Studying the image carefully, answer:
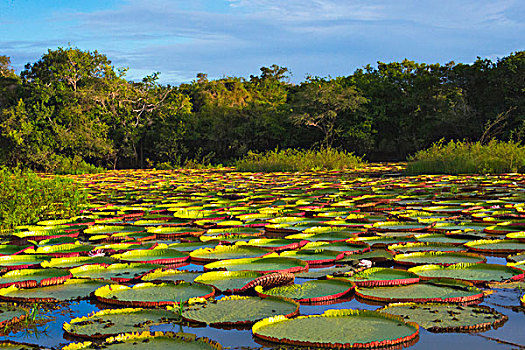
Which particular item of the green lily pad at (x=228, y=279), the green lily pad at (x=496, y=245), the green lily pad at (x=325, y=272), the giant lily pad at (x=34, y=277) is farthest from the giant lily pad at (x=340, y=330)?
the green lily pad at (x=496, y=245)

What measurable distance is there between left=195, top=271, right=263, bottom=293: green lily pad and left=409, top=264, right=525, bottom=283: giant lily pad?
3.04 feet

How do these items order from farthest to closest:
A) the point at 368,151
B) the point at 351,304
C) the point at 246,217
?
1. the point at 368,151
2. the point at 246,217
3. the point at 351,304

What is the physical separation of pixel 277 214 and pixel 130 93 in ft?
58.3

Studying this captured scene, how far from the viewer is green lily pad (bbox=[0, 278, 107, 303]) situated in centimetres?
272

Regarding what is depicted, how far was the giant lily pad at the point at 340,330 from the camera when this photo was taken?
1.99 meters

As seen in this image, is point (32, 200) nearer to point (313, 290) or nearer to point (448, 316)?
point (313, 290)

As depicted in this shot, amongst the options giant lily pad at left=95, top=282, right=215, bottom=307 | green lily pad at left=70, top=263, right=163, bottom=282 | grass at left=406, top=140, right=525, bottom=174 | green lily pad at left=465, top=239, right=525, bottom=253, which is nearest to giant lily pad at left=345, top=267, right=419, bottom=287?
giant lily pad at left=95, top=282, right=215, bottom=307

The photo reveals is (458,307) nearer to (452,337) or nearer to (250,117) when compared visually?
(452,337)

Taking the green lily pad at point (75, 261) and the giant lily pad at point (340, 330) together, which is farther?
the green lily pad at point (75, 261)

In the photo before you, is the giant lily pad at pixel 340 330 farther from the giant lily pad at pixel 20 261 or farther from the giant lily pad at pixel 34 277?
the giant lily pad at pixel 20 261

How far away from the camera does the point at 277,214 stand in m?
5.89

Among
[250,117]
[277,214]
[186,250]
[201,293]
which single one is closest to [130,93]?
[250,117]

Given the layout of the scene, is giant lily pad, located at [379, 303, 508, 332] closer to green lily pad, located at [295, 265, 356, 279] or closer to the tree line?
green lily pad, located at [295, 265, 356, 279]

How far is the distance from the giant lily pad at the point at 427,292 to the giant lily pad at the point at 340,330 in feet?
1.14
